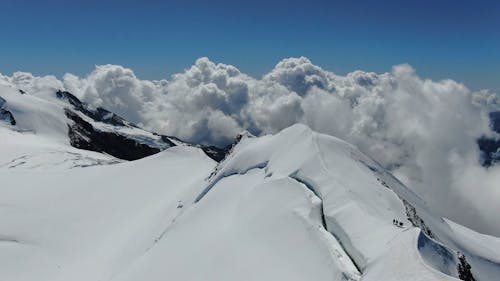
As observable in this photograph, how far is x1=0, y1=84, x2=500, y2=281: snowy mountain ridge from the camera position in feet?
102

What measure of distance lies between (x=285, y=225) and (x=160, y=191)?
144ft

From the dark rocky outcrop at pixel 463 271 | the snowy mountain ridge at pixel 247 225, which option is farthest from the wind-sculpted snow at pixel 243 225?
the dark rocky outcrop at pixel 463 271

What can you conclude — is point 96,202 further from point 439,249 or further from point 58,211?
point 439,249

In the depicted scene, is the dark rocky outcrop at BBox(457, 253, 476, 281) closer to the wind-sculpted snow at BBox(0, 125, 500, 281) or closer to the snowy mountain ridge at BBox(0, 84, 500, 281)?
the snowy mountain ridge at BBox(0, 84, 500, 281)

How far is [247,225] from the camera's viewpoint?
42.5m

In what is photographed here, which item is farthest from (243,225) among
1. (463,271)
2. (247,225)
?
(463,271)

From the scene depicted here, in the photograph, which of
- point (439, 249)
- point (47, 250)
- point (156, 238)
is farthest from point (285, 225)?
point (47, 250)

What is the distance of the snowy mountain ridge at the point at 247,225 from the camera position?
31031mm

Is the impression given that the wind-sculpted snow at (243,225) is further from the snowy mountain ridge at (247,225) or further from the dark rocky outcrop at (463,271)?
the dark rocky outcrop at (463,271)

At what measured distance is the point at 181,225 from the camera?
51562mm

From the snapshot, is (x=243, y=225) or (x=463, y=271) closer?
(x=463, y=271)

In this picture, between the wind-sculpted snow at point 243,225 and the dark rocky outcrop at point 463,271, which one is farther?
the wind-sculpted snow at point 243,225

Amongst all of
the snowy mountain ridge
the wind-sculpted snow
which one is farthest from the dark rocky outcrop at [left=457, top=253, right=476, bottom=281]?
the wind-sculpted snow

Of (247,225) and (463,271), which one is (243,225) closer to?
(247,225)
